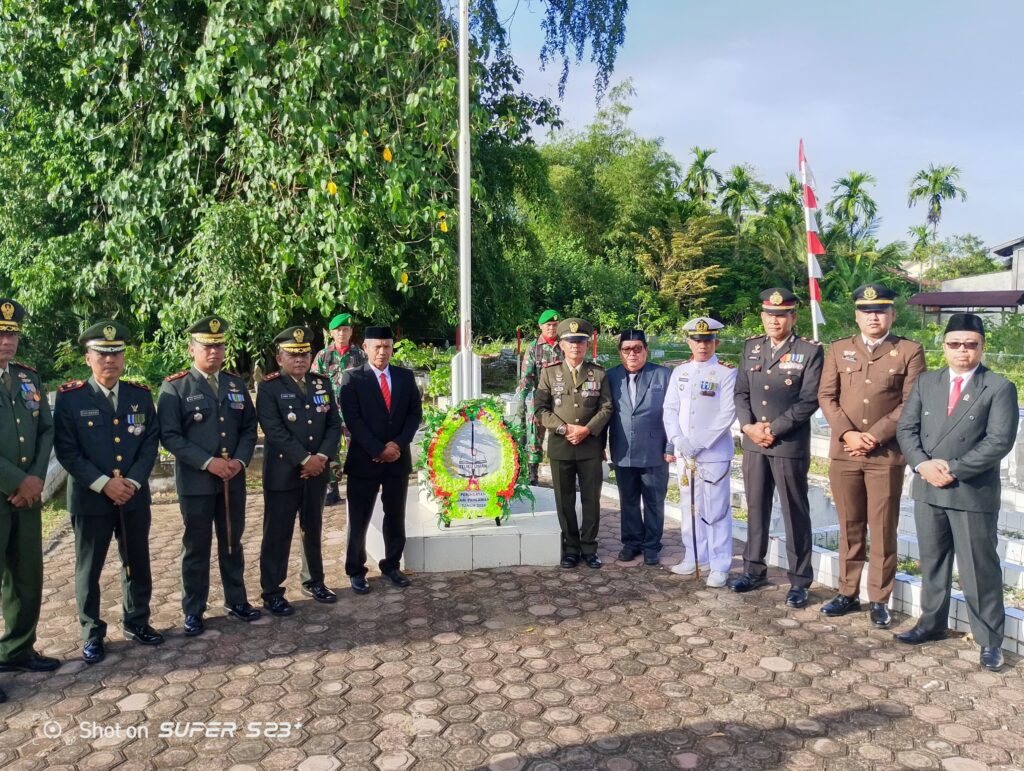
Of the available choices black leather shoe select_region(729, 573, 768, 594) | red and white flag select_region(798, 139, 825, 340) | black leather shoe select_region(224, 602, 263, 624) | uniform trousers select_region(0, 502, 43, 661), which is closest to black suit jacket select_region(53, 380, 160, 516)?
uniform trousers select_region(0, 502, 43, 661)

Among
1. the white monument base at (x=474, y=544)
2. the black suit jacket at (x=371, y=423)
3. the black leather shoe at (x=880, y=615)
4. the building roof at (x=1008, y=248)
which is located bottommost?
the black leather shoe at (x=880, y=615)

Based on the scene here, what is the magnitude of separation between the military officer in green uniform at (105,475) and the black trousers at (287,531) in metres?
0.69

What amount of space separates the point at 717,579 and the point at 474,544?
1720mm

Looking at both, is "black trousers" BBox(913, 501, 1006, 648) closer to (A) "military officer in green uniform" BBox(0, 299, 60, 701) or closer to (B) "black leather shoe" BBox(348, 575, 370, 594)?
(B) "black leather shoe" BBox(348, 575, 370, 594)

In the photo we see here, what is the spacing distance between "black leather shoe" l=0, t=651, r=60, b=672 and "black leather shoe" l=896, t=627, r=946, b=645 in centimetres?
456

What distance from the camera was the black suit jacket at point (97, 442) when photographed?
4.28 meters

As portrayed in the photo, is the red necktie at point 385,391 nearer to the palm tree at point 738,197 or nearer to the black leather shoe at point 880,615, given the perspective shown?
the black leather shoe at point 880,615

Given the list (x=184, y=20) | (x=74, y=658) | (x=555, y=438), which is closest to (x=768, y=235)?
(x=184, y=20)

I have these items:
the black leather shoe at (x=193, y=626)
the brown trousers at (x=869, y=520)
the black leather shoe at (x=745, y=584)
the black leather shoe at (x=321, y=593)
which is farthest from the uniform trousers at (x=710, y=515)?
the black leather shoe at (x=193, y=626)

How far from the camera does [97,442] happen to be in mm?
4332

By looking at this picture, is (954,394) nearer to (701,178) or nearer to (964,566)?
(964,566)

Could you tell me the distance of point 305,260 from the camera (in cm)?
945

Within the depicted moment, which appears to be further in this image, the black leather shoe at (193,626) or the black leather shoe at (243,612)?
the black leather shoe at (243,612)

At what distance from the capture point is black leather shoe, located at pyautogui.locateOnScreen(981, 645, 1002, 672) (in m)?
4.07
